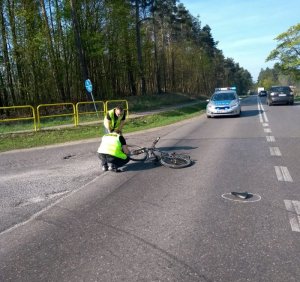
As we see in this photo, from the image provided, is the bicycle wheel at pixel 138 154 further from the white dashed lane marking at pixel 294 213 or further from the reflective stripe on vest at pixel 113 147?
the white dashed lane marking at pixel 294 213

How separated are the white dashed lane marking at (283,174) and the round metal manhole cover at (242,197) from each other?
1167 mm

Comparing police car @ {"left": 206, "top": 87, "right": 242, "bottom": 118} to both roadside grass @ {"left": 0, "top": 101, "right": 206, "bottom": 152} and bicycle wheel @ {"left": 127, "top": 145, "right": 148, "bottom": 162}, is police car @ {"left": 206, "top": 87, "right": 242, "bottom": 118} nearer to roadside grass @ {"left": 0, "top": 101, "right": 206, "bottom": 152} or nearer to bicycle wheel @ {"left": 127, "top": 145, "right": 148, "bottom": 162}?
roadside grass @ {"left": 0, "top": 101, "right": 206, "bottom": 152}

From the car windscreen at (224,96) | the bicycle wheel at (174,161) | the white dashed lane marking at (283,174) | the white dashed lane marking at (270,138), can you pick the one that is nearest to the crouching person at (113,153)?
the bicycle wheel at (174,161)

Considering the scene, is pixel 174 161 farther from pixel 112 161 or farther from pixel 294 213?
pixel 294 213

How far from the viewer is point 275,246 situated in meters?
3.83

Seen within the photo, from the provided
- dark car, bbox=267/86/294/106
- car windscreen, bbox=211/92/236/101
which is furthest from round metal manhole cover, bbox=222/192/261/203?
dark car, bbox=267/86/294/106

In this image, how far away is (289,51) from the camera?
65.9m

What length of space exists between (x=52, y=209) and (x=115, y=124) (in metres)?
3.87

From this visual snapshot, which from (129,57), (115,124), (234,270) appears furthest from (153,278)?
(129,57)

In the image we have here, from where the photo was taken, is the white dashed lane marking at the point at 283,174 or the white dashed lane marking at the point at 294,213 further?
the white dashed lane marking at the point at 283,174

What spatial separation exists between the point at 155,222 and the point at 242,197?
5.04 ft

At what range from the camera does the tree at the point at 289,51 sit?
64.4 metres

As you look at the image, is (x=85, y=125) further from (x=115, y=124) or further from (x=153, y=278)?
(x=153, y=278)

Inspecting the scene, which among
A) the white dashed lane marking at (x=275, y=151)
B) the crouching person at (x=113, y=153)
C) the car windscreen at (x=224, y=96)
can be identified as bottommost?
the white dashed lane marking at (x=275, y=151)
